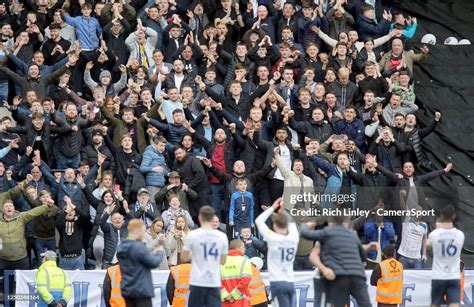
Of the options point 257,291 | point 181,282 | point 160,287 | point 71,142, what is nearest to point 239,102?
point 71,142

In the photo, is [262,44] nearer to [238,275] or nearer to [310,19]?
[310,19]

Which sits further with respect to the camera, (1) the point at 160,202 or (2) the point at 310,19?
(2) the point at 310,19

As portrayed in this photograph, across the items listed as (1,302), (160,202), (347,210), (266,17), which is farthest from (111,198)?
(266,17)

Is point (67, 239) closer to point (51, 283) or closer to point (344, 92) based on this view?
point (51, 283)

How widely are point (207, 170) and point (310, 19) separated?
15.6 ft

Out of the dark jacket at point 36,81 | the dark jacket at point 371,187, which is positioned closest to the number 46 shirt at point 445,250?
the dark jacket at point 371,187

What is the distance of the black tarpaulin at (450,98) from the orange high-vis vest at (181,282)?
696 centimetres

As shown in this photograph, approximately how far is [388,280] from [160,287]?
4120 millimetres

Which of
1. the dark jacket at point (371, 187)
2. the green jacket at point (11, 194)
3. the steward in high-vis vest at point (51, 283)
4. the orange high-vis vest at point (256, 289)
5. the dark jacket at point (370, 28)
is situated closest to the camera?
the orange high-vis vest at point (256, 289)

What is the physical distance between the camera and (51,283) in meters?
23.8

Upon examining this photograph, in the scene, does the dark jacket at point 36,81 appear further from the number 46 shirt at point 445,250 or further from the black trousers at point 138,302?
the number 46 shirt at point 445,250

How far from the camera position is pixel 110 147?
27.3 meters

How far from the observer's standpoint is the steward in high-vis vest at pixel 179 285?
2242 centimetres

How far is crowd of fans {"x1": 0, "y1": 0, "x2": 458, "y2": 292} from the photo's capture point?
86.1 feet
